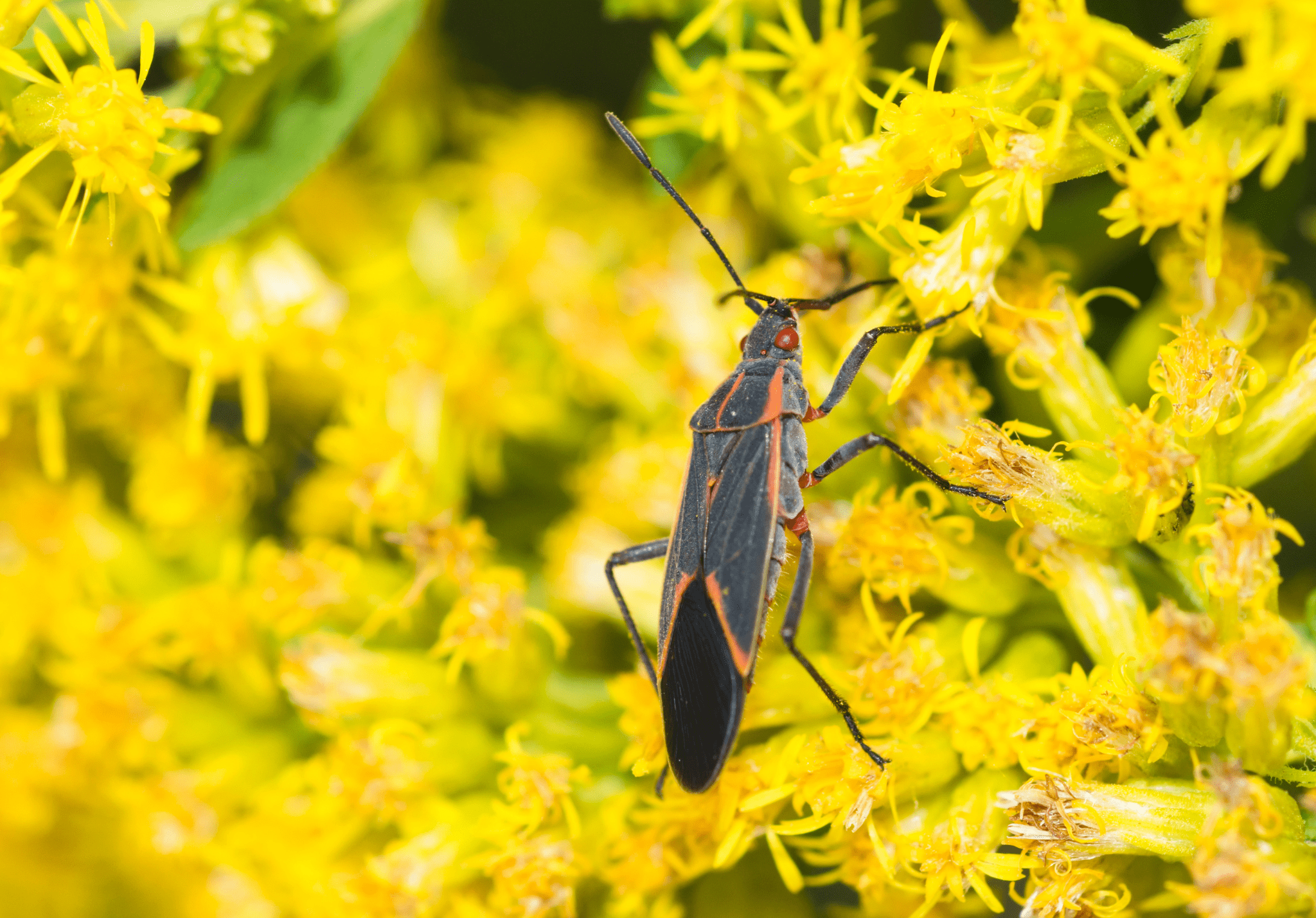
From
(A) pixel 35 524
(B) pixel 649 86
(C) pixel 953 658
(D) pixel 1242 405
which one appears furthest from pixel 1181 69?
(A) pixel 35 524

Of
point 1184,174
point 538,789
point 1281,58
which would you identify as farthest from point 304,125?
point 1281,58

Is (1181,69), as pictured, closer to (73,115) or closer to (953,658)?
(953,658)

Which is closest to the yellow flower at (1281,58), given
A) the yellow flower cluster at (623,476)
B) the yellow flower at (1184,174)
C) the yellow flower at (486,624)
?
the yellow flower cluster at (623,476)

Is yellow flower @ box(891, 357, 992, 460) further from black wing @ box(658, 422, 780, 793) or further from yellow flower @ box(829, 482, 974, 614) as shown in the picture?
black wing @ box(658, 422, 780, 793)

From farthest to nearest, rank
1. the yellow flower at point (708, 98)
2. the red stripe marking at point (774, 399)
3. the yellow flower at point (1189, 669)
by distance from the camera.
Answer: the yellow flower at point (708, 98) → the red stripe marking at point (774, 399) → the yellow flower at point (1189, 669)

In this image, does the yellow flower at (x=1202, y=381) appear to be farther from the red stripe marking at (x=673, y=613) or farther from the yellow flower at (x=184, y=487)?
the yellow flower at (x=184, y=487)

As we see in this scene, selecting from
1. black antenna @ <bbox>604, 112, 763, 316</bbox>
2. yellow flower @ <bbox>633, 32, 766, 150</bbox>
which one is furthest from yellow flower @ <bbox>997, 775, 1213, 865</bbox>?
yellow flower @ <bbox>633, 32, 766, 150</bbox>
